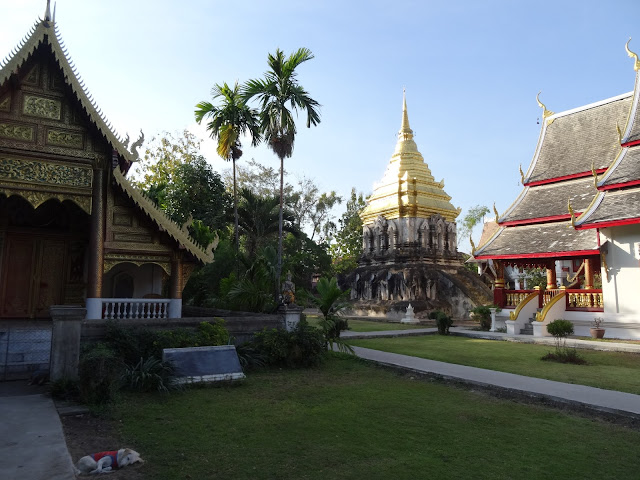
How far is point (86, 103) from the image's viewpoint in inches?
364

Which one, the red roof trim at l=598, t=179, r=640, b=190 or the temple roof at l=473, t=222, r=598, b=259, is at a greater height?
the red roof trim at l=598, t=179, r=640, b=190

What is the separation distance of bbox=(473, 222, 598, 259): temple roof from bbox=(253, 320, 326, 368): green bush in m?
11.5

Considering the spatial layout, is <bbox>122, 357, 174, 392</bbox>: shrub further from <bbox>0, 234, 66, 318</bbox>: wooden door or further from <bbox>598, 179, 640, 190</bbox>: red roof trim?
<bbox>598, 179, 640, 190</bbox>: red roof trim

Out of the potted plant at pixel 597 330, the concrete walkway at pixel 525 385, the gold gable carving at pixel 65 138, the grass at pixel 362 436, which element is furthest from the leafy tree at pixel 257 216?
the grass at pixel 362 436

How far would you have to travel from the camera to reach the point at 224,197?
25.4 m

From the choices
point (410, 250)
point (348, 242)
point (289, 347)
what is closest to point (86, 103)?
point (289, 347)

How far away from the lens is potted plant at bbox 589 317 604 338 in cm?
1491

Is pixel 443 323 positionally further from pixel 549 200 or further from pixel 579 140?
pixel 579 140

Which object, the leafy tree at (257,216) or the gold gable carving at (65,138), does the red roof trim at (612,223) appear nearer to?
the leafy tree at (257,216)

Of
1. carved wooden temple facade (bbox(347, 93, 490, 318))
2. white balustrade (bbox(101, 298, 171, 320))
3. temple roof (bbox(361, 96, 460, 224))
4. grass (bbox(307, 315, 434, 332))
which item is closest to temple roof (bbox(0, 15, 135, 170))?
white balustrade (bbox(101, 298, 171, 320))

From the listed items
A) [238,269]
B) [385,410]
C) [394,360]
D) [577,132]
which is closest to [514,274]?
[577,132]

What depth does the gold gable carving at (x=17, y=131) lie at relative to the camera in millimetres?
8680

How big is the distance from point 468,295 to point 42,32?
2472 centimetres

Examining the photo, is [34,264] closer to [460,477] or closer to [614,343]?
[460,477]
